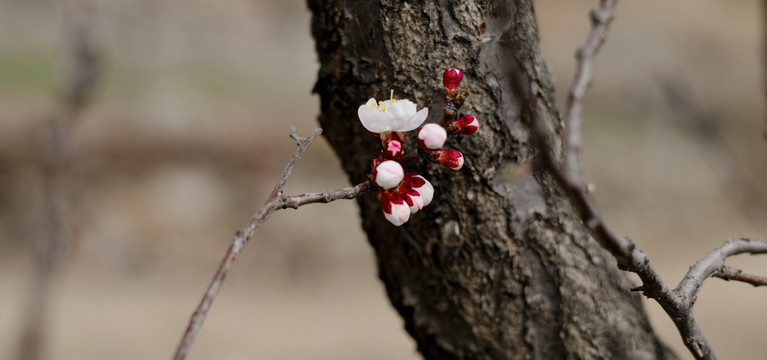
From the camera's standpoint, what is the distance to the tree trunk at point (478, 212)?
50 centimetres

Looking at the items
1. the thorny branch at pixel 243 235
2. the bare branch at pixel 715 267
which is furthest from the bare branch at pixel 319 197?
the bare branch at pixel 715 267

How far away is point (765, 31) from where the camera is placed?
25.3 inches

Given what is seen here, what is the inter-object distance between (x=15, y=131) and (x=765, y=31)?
3.43m

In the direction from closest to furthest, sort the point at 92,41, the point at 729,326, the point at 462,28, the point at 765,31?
the point at 462,28 → the point at 765,31 → the point at 92,41 → the point at 729,326

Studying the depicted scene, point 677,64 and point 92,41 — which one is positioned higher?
point 677,64

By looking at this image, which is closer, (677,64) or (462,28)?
(462,28)

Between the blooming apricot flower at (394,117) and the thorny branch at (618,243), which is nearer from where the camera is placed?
the thorny branch at (618,243)

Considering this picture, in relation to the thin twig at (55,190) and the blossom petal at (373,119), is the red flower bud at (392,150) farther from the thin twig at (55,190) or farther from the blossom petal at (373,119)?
the thin twig at (55,190)

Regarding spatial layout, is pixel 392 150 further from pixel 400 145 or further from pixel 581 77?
pixel 581 77

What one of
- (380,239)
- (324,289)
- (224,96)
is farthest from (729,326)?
(224,96)

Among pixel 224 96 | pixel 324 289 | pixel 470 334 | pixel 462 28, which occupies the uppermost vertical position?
pixel 224 96

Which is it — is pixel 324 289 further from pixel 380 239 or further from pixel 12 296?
pixel 380 239

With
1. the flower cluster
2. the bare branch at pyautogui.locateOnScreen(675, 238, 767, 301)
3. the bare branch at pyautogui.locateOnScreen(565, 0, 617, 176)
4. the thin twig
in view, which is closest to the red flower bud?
the flower cluster

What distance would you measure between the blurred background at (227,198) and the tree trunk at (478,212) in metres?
1.65
